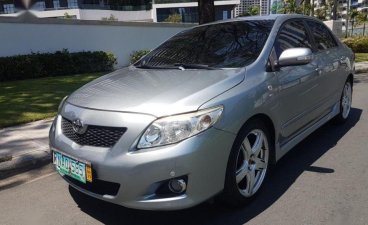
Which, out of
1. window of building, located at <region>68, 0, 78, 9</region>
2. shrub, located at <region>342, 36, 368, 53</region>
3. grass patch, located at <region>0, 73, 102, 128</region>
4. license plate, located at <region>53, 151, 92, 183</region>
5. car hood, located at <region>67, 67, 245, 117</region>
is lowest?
shrub, located at <region>342, 36, 368, 53</region>

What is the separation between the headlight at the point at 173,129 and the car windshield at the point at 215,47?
3.28ft

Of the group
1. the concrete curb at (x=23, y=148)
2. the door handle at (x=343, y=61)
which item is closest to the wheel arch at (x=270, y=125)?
the door handle at (x=343, y=61)

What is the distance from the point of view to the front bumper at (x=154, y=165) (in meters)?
2.84

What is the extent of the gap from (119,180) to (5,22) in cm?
1137

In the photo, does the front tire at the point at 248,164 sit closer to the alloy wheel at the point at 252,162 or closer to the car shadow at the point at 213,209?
the alloy wheel at the point at 252,162

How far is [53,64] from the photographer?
1266 cm

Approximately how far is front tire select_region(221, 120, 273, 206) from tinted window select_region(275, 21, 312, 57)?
956 millimetres

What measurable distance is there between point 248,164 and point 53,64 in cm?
1044

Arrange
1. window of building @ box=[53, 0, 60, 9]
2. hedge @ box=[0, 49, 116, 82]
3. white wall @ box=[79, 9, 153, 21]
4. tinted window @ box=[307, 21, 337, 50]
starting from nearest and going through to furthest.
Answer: tinted window @ box=[307, 21, 337, 50], hedge @ box=[0, 49, 116, 82], white wall @ box=[79, 9, 153, 21], window of building @ box=[53, 0, 60, 9]

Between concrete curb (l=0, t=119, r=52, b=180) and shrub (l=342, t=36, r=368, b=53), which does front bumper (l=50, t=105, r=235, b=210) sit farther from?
shrub (l=342, t=36, r=368, b=53)

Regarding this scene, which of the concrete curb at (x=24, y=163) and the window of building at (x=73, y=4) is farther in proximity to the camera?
the window of building at (x=73, y=4)

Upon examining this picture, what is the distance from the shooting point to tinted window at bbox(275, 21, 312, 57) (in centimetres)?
421

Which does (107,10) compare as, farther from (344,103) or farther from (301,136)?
(301,136)

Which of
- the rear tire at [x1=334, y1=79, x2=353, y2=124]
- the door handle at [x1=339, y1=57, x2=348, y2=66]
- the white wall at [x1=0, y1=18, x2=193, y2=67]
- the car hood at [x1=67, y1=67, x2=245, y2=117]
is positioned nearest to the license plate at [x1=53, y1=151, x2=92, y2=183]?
the car hood at [x1=67, y1=67, x2=245, y2=117]
